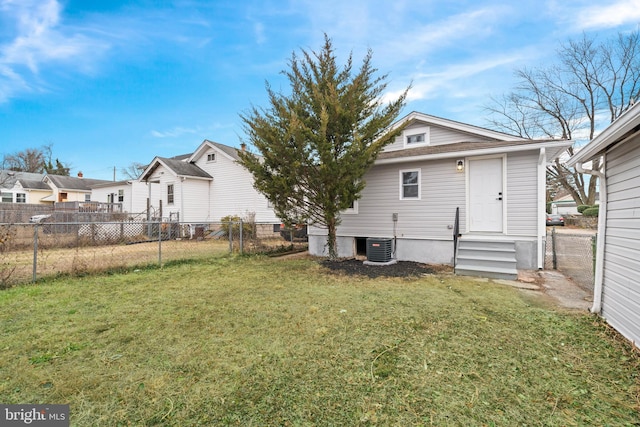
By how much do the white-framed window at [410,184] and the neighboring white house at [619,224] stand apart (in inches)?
158

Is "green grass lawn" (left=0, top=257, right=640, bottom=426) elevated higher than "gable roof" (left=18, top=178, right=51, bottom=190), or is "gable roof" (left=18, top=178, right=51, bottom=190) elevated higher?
"gable roof" (left=18, top=178, right=51, bottom=190)

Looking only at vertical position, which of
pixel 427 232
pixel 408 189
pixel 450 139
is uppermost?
pixel 450 139

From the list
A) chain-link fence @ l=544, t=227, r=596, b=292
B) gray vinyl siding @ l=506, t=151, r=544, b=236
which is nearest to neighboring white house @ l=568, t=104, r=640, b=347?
chain-link fence @ l=544, t=227, r=596, b=292

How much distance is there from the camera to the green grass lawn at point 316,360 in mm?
1957

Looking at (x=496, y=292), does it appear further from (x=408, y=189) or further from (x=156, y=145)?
(x=156, y=145)

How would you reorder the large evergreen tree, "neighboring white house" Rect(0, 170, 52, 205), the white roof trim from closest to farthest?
the large evergreen tree
the white roof trim
"neighboring white house" Rect(0, 170, 52, 205)

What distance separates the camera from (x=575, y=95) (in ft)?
74.8

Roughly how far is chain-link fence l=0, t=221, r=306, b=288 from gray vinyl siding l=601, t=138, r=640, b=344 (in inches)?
308

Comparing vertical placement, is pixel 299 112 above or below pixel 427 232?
above

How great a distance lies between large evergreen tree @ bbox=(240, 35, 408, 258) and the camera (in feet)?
22.3

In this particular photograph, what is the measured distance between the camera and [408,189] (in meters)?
8.12

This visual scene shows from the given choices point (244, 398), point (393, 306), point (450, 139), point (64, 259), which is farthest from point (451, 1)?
point (64, 259)

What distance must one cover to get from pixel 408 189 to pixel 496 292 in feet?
12.6

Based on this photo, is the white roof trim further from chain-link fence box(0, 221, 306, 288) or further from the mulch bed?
the mulch bed
